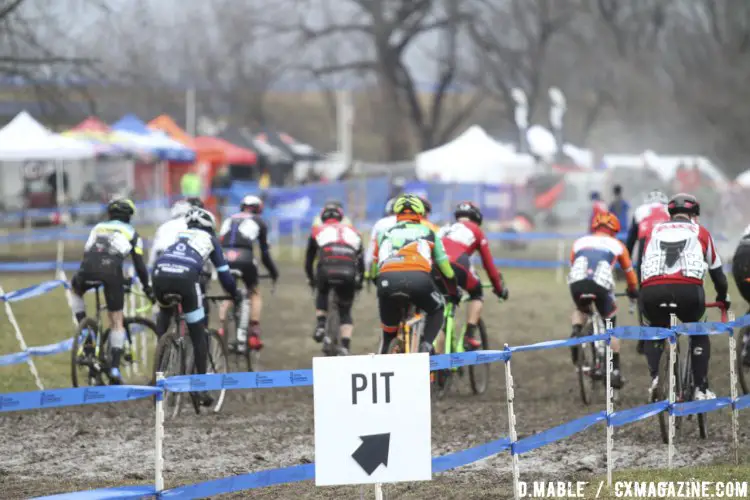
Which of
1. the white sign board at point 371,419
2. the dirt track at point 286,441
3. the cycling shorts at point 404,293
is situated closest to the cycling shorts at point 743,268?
the dirt track at point 286,441

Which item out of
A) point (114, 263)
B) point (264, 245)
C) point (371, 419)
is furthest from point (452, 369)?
point (371, 419)

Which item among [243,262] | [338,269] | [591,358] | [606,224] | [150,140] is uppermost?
[150,140]

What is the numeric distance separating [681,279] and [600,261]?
5.64ft

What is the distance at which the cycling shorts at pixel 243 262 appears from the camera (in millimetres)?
14562

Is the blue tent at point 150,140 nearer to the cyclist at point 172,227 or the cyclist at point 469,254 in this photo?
the cyclist at point 172,227

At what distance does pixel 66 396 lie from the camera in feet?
21.1

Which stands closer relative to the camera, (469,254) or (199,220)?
Result: (199,220)

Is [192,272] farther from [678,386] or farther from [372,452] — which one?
[372,452]

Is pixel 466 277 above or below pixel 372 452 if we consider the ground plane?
above

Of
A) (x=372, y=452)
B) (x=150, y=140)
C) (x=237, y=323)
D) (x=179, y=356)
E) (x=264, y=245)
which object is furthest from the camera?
(x=150, y=140)

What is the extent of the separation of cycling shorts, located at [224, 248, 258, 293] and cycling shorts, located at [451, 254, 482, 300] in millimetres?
2645

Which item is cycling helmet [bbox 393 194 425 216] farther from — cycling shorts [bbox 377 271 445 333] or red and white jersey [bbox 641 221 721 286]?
red and white jersey [bbox 641 221 721 286]

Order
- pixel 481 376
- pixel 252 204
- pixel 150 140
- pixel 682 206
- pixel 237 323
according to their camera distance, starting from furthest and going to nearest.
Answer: pixel 150 140 → pixel 252 204 → pixel 237 323 → pixel 481 376 → pixel 682 206

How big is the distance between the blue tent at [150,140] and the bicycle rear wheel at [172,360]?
26.1 meters
